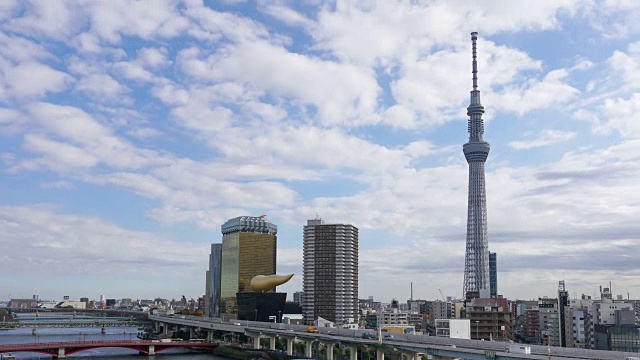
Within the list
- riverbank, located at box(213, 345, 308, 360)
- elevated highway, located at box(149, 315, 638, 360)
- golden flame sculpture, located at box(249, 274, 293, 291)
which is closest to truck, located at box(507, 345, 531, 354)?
elevated highway, located at box(149, 315, 638, 360)

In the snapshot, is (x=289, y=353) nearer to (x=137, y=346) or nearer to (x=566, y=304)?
(x=137, y=346)

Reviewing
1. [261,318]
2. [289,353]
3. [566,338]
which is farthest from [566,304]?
[261,318]

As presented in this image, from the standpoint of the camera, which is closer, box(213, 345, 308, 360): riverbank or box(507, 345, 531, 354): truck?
box(507, 345, 531, 354): truck

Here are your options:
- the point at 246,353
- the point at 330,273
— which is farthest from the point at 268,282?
the point at 246,353

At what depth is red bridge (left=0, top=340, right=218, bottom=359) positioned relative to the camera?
95.5 meters

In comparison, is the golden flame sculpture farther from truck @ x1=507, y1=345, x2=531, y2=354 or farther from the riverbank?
truck @ x1=507, y1=345, x2=531, y2=354

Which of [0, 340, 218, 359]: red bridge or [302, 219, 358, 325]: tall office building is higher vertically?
[302, 219, 358, 325]: tall office building

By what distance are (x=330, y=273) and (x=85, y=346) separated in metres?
81.3

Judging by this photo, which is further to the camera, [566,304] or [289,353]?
[566,304]

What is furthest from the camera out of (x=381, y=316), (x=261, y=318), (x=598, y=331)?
(x=381, y=316)

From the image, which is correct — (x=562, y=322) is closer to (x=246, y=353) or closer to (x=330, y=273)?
(x=246, y=353)

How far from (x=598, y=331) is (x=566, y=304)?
26.1 m

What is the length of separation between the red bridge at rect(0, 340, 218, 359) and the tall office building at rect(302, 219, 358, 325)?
57948 millimetres

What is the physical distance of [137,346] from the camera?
109m
